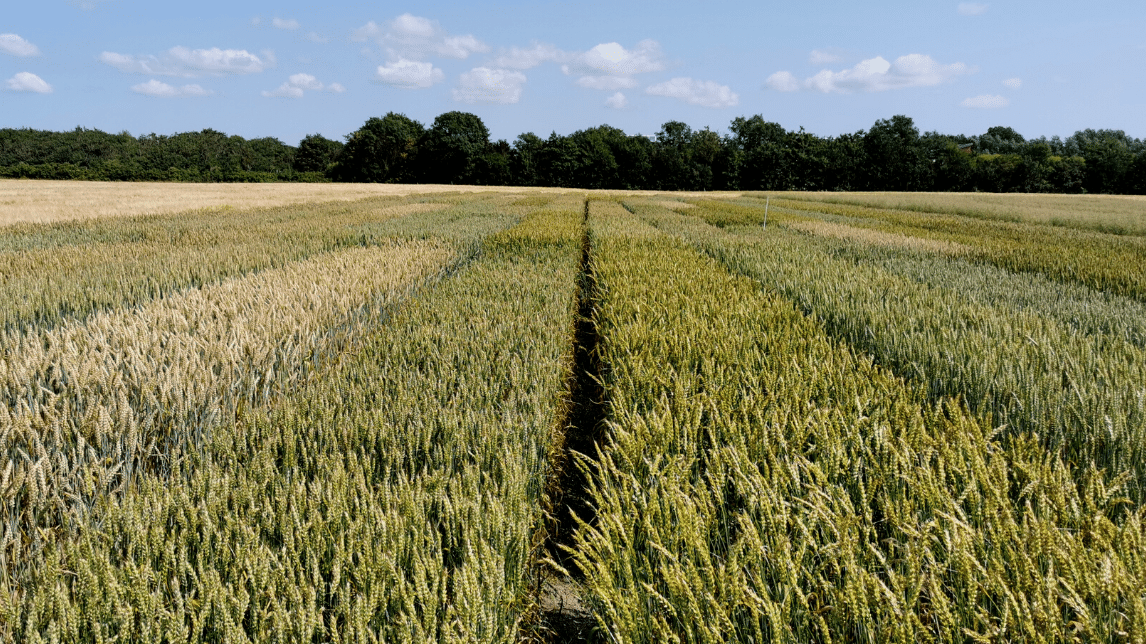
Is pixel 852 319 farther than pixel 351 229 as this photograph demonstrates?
Answer: No

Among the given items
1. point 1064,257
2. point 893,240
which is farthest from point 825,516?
point 893,240

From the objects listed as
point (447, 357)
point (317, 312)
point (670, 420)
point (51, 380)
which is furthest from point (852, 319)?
point (51, 380)

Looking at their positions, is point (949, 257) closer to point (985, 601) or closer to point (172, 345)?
point (985, 601)

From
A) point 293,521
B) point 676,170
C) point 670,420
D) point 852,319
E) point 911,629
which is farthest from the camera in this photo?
point 676,170

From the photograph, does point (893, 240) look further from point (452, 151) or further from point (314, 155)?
point (314, 155)

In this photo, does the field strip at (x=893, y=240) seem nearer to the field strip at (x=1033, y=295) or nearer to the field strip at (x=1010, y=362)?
the field strip at (x=1033, y=295)

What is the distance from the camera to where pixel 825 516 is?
1.49m

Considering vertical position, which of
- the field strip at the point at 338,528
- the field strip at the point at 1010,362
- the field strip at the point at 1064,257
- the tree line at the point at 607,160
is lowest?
the field strip at the point at 338,528

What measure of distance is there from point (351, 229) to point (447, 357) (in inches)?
371

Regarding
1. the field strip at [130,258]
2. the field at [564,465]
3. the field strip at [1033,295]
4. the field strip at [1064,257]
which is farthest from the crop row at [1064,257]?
the field strip at [130,258]

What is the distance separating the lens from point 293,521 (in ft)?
5.36

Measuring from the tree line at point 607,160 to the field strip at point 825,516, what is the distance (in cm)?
7158

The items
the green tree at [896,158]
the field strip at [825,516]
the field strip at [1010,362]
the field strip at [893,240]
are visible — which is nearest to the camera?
the field strip at [825,516]

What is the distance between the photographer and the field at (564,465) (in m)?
1.32
